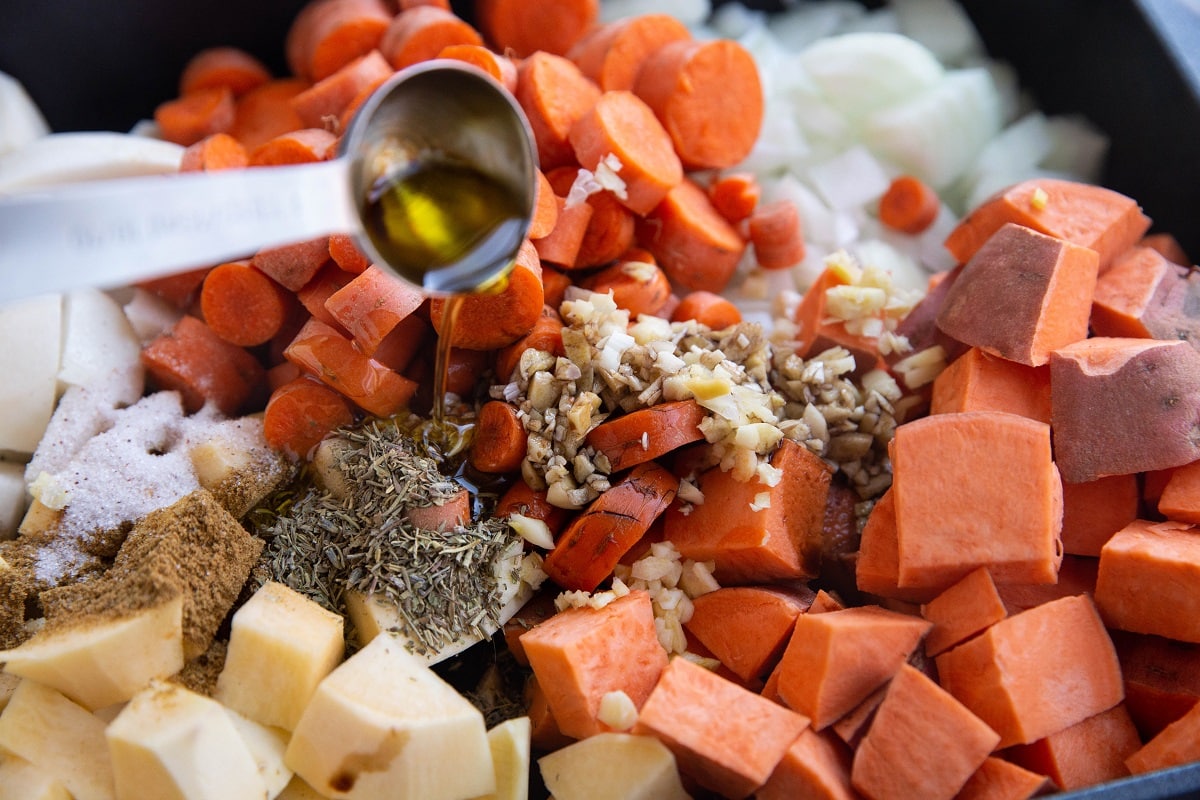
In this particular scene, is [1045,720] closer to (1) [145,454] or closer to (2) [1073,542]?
(2) [1073,542]

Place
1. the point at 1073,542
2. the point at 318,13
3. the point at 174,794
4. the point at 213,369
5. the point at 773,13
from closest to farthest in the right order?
the point at 174,794 < the point at 1073,542 < the point at 213,369 < the point at 318,13 < the point at 773,13

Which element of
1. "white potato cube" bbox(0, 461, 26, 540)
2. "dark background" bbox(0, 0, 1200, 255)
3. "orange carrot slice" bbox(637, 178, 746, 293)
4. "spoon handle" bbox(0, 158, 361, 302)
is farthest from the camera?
"dark background" bbox(0, 0, 1200, 255)

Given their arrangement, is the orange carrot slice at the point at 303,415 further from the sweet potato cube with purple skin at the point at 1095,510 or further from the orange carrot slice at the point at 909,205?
the orange carrot slice at the point at 909,205

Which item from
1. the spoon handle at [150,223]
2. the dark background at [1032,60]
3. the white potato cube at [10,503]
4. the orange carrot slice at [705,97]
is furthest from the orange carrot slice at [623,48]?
the white potato cube at [10,503]

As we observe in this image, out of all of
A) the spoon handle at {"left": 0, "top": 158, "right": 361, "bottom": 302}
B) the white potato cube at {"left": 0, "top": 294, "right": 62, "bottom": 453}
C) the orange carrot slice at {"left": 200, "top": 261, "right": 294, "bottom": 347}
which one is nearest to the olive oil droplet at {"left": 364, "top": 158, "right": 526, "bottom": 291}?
the spoon handle at {"left": 0, "top": 158, "right": 361, "bottom": 302}

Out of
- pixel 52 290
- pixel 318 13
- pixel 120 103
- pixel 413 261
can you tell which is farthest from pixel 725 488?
pixel 120 103

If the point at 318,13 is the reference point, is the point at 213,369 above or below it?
below

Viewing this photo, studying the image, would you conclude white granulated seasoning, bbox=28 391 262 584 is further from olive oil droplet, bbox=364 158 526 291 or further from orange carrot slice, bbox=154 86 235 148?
orange carrot slice, bbox=154 86 235 148
